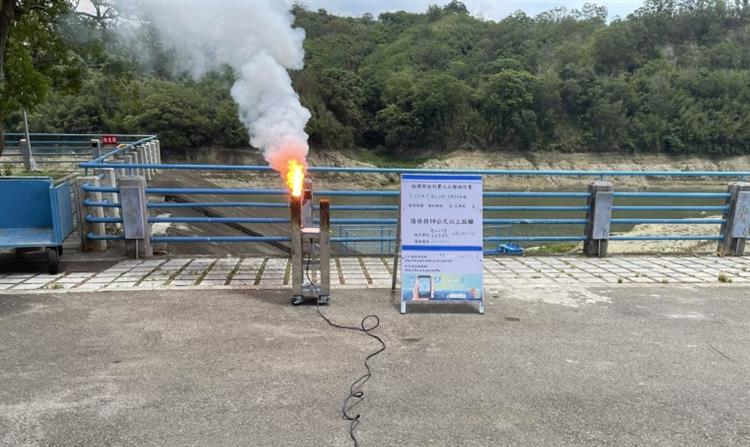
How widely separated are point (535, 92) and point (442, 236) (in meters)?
77.4

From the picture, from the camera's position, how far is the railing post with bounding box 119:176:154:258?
677cm

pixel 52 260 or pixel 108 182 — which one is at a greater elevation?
pixel 108 182

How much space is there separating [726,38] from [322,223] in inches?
4896

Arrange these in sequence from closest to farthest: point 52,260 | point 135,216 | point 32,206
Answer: point 52,260 < point 135,216 < point 32,206

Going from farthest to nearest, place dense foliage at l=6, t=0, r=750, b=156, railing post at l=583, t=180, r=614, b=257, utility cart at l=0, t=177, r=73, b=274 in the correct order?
dense foliage at l=6, t=0, r=750, b=156 < railing post at l=583, t=180, r=614, b=257 < utility cart at l=0, t=177, r=73, b=274

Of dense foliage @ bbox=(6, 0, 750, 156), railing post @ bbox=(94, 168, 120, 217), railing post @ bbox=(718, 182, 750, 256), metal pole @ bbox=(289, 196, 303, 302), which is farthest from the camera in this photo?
dense foliage @ bbox=(6, 0, 750, 156)

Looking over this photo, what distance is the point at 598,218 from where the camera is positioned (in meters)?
7.59

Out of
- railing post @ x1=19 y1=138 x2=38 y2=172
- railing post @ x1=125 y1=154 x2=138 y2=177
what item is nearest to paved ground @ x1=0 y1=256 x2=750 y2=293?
railing post @ x1=125 y1=154 x2=138 y2=177

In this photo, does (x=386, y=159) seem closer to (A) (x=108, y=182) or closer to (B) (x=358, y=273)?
(A) (x=108, y=182)

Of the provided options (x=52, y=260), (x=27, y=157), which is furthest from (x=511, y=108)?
(x=52, y=260)

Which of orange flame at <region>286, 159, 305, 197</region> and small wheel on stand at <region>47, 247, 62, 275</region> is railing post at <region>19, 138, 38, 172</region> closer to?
small wheel on stand at <region>47, 247, 62, 275</region>

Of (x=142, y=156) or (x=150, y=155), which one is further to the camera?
(x=150, y=155)

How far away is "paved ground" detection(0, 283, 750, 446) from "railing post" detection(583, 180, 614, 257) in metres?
2.01

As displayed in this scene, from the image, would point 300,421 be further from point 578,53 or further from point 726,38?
point 726,38
